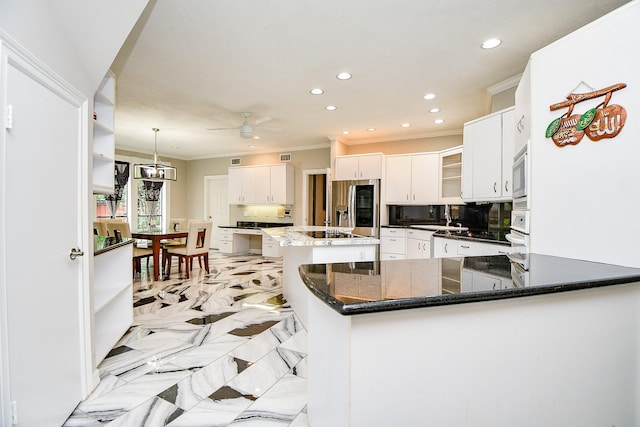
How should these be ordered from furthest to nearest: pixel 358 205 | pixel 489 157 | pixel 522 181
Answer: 1. pixel 358 205
2. pixel 489 157
3. pixel 522 181

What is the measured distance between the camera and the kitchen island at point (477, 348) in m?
0.95

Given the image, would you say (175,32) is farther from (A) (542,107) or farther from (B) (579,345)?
(B) (579,345)

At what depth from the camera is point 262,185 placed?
7.19 m

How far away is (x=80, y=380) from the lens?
5.78 feet

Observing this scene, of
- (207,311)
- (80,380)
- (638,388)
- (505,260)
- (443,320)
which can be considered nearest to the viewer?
(443,320)

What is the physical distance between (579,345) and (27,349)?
7.39 ft

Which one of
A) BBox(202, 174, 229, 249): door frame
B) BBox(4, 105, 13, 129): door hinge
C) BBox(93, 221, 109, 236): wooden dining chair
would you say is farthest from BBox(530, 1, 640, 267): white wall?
BBox(202, 174, 229, 249): door frame

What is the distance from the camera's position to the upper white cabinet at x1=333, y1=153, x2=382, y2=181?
5680mm

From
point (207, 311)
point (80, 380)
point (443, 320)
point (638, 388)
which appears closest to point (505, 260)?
point (638, 388)

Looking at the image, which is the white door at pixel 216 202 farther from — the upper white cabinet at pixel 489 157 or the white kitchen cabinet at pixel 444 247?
the upper white cabinet at pixel 489 157

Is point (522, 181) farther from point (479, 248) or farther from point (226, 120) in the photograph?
point (226, 120)

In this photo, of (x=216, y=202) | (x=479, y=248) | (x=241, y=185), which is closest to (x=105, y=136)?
(x=479, y=248)

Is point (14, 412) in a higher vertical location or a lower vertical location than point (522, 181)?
lower

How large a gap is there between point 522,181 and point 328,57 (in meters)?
2.05
